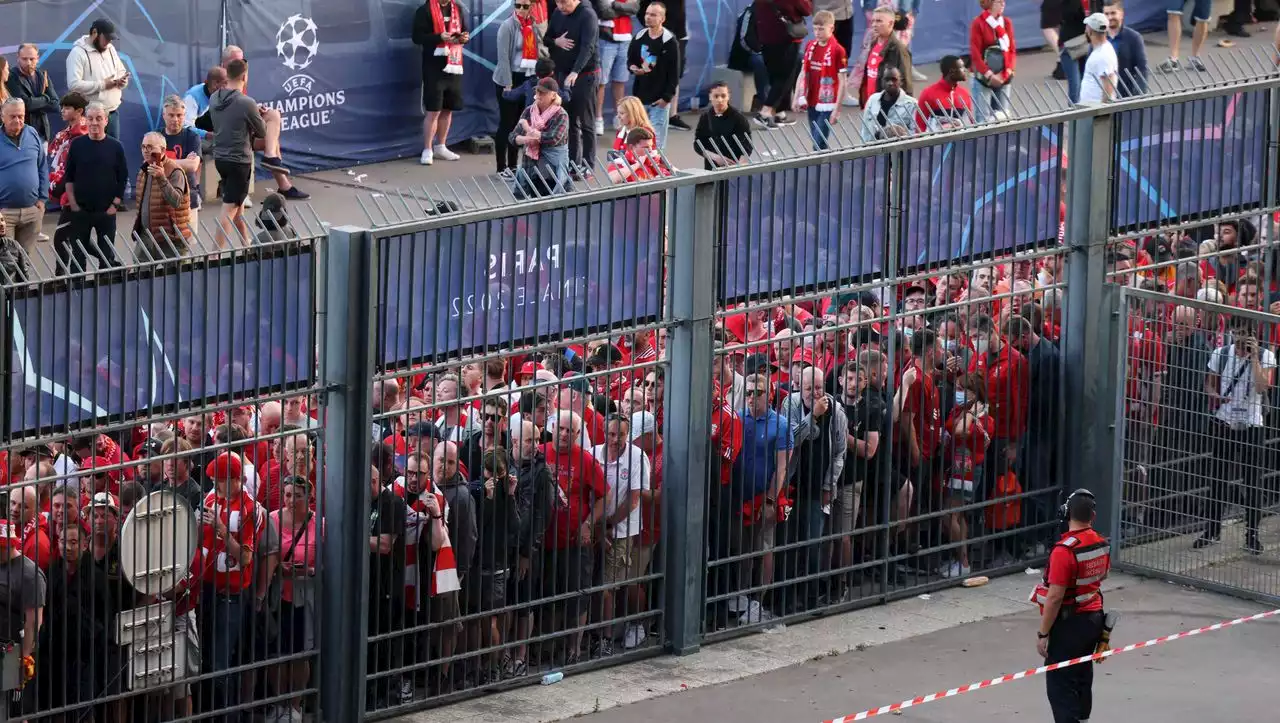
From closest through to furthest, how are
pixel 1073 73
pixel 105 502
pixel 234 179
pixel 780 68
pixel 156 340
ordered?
pixel 105 502 < pixel 156 340 < pixel 234 179 < pixel 780 68 < pixel 1073 73

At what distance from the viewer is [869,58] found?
2202cm

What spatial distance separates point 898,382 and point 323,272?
13.1 ft

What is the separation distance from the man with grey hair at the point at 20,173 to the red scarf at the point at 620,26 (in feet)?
24.2

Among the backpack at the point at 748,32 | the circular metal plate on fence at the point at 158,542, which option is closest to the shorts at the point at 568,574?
the circular metal plate on fence at the point at 158,542

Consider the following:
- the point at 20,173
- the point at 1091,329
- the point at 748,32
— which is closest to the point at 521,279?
the point at 1091,329

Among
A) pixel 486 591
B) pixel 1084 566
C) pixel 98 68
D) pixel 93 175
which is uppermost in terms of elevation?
pixel 98 68

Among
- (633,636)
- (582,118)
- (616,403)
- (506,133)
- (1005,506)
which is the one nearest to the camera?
(616,403)

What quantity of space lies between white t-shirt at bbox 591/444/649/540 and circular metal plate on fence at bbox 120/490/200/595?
2464mm

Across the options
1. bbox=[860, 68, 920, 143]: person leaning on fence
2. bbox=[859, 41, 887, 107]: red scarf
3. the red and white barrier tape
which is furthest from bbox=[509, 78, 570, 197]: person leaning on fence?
the red and white barrier tape

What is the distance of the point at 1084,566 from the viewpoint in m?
10.8

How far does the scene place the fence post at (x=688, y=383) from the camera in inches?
489

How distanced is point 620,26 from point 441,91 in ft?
7.51

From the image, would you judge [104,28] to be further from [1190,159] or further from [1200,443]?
[1200,443]

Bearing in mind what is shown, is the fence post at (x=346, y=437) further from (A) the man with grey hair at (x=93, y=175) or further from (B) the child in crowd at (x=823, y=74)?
(B) the child in crowd at (x=823, y=74)
